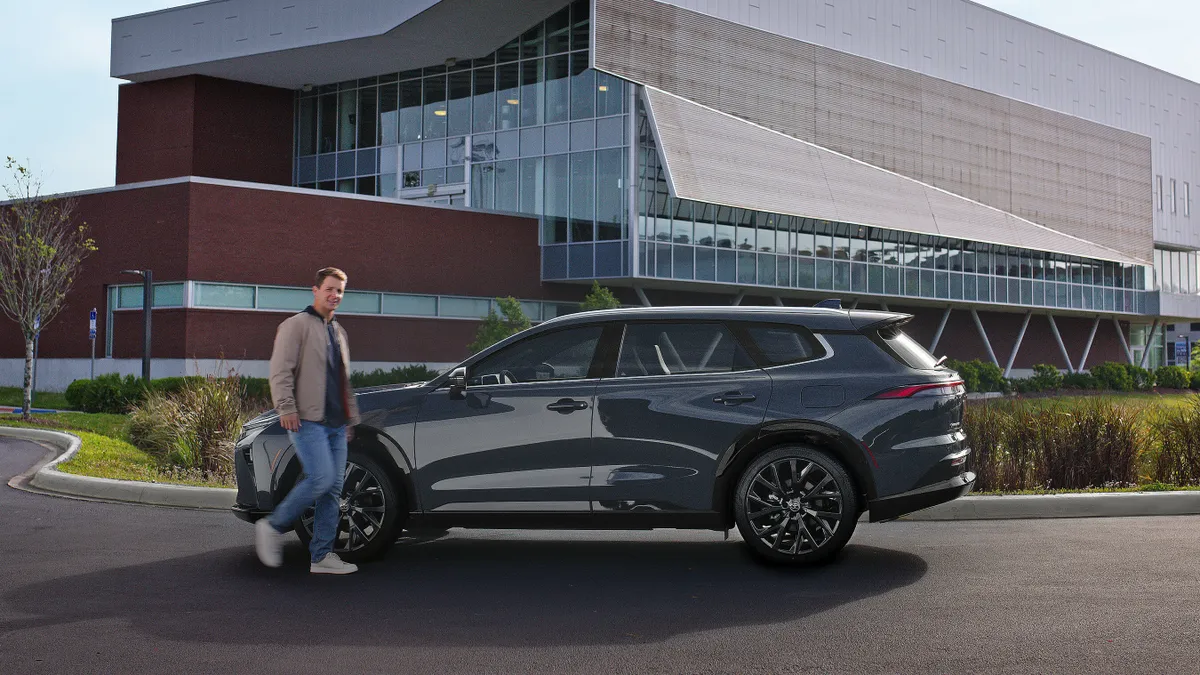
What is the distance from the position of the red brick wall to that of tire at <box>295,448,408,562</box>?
3717 centimetres

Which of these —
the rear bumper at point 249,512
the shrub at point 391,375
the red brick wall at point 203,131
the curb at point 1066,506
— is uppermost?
the red brick wall at point 203,131

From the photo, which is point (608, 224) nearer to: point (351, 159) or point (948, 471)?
point (351, 159)

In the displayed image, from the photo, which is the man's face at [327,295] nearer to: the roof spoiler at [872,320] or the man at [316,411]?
the man at [316,411]

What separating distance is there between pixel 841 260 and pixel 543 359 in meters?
37.9

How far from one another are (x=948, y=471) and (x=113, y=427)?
17893mm

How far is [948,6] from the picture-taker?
5038 cm

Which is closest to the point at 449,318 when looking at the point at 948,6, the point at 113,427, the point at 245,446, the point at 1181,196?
the point at 113,427

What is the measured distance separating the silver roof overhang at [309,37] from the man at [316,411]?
30.5m

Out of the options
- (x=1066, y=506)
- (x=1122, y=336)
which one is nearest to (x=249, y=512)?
(x=1066, y=506)

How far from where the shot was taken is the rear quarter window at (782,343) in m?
8.49

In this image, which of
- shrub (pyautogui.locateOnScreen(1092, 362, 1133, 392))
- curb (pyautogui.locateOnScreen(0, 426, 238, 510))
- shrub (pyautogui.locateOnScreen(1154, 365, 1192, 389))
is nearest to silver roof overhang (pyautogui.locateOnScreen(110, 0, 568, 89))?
curb (pyautogui.locateOnScreen(0, 426, 238, 510))

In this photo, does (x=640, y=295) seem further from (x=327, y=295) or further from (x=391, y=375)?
(x=327, y=295)

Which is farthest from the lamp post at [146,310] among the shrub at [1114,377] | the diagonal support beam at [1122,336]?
the diagonal support beam at [1122,336]

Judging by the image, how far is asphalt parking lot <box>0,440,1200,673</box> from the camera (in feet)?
19.7
